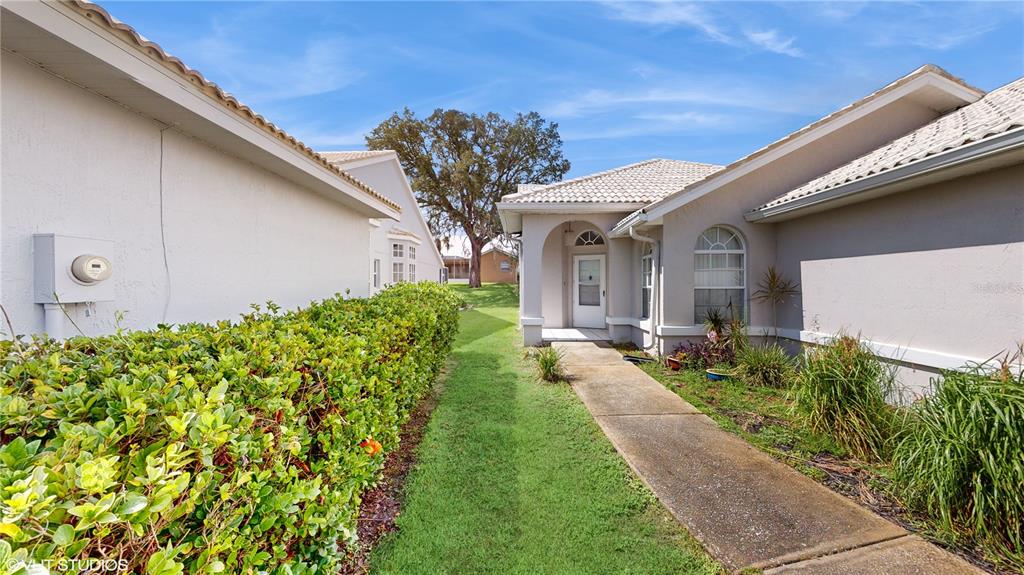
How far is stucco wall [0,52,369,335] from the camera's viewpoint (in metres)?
2.95

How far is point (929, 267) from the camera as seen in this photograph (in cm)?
562

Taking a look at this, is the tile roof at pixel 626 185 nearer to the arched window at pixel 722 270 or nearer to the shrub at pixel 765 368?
the arched window at pixel 722 270

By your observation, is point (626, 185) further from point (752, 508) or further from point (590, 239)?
point (752, 508)

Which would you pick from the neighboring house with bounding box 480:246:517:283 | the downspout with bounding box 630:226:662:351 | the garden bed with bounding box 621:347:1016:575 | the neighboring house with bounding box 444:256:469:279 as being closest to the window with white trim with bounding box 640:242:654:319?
the downspout with bounding box 630:226:662:351

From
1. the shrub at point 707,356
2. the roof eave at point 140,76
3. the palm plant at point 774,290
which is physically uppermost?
the roof eave at point 140,76

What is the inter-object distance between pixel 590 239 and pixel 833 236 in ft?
22.5

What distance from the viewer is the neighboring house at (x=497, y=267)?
159 feet

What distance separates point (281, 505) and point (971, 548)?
16.0ft

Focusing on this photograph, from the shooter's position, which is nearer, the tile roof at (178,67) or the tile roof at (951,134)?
the tile roof at (178,67)

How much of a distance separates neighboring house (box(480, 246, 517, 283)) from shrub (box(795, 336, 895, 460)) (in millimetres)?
42390

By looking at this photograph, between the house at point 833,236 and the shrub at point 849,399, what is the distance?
1.38m

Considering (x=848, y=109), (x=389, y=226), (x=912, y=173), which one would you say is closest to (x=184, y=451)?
(x=912, y=173)

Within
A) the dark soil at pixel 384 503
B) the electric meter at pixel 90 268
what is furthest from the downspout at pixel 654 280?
the electric meter at pixel 90 268

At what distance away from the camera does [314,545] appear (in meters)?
2.19
